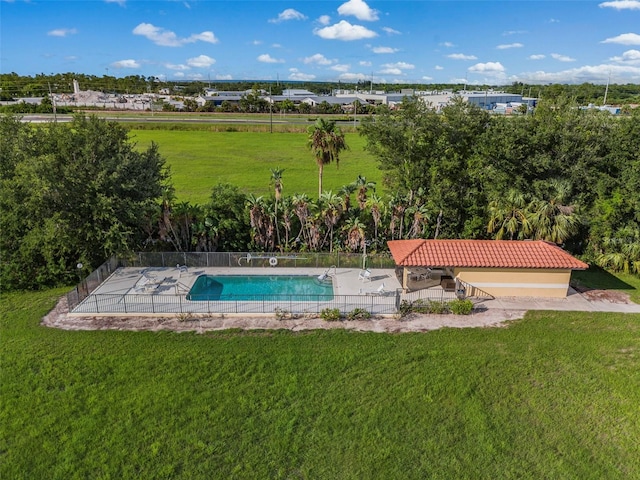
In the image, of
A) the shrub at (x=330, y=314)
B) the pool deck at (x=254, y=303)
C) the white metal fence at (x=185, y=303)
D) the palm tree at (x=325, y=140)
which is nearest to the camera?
Answer: the shrub at (x=330, y=314)

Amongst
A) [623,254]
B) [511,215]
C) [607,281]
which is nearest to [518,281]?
[511,215]

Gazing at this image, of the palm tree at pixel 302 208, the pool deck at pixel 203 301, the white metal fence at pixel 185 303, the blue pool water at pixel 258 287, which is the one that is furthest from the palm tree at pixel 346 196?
the white metal fence at pixel 185 303

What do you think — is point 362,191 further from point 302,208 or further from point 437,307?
point 437,307

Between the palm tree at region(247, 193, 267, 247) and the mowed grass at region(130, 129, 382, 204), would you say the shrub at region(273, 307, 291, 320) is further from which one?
the mowed grass at region(130, 129, 382, 204)

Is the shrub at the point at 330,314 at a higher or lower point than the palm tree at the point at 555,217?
lower

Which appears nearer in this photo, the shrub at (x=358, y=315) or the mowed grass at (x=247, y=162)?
the shrub at (x=358, y=315)

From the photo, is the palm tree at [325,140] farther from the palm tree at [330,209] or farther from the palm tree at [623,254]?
the palm tree at [623,254]

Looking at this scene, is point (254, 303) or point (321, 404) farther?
point (254, 303)
